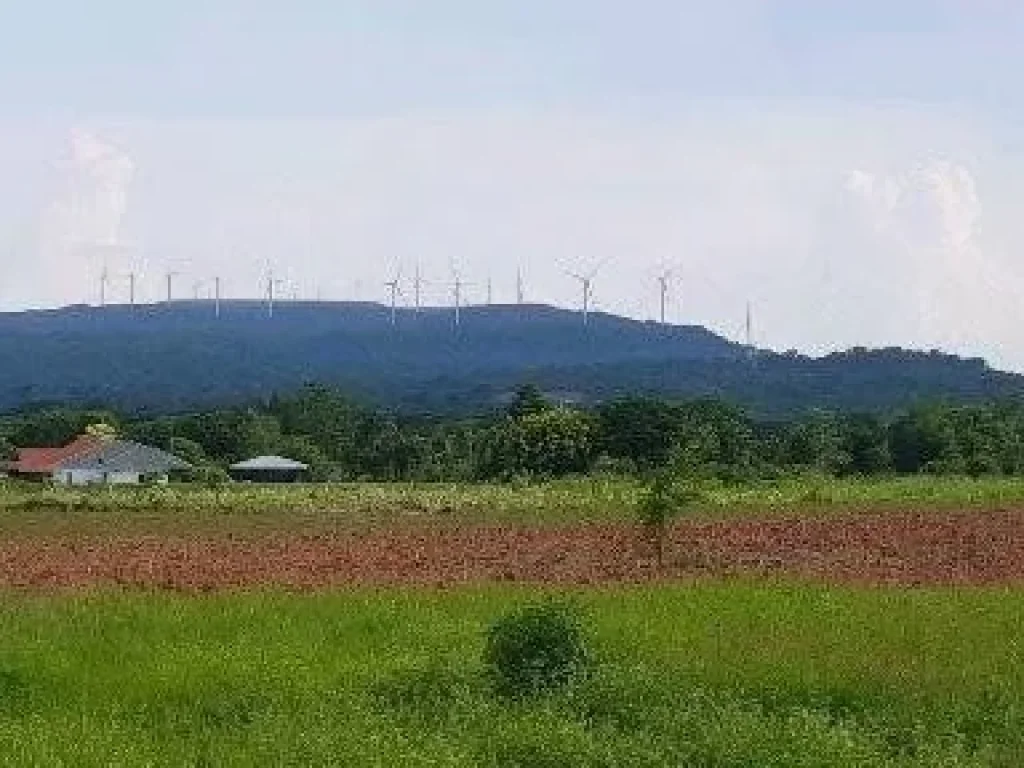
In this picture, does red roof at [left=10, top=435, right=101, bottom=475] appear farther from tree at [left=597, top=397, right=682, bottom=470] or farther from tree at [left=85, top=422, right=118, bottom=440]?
tree at [left=597, top=397, right=682, bottom=470]

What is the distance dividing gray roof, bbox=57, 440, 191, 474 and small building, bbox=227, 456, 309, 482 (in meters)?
3.07

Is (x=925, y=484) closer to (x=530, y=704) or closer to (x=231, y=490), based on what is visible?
(x=231, y=490)

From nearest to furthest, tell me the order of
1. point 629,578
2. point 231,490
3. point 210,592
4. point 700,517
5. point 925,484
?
point 210,592 < point 629,578 < point 700,517 < point 925,484 < point 231,490

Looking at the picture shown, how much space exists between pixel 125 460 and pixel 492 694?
85352 mm

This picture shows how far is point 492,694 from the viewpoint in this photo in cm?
1584

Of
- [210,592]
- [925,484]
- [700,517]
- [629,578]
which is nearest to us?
[210,592]

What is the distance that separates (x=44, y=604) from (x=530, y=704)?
10.5 m

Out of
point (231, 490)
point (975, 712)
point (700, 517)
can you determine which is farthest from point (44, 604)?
point (231, 490)

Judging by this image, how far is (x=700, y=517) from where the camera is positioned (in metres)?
45.6

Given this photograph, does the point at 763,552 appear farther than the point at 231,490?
No

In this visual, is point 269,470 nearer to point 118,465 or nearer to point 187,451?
point 118,465

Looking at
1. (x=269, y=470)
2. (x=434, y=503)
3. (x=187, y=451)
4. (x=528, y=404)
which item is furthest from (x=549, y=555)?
(x=187, y=451)

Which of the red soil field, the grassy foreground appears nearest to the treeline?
the red soil field

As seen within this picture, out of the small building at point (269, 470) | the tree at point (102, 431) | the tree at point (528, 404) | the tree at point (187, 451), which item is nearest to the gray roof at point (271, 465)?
the small building at point (269, 470)
